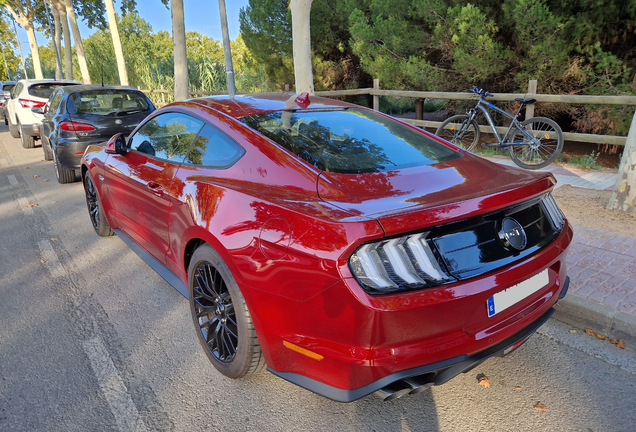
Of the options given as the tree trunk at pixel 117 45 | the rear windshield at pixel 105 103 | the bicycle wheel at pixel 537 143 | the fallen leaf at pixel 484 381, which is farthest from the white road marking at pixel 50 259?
the tree trunk at pixel 117 45

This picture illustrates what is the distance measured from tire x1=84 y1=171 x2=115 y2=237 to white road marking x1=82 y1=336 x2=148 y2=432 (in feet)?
6.81

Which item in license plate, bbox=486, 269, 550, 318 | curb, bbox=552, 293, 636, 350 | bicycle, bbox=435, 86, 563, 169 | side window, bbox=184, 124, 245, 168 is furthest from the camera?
bicycle, bbox=435, 86, 563, 169

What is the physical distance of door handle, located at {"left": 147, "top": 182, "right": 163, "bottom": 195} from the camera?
10.4ft

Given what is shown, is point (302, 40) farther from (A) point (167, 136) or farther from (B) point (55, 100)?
(A) point (167, 136)

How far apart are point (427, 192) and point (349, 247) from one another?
21.4 inches

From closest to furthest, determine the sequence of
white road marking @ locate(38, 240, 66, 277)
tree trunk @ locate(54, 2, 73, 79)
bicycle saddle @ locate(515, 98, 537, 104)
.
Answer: white road marking @ locate(38, 240, 66, 277) < bicycle saddle @ locate(515, 98, 537, 104) < tree trunk @ locate(54, 2, 73, 79)

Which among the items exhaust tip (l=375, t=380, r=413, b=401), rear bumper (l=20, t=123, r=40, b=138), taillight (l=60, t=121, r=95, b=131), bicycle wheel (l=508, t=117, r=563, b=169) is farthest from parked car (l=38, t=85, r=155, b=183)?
exhaust tip (l=375, t=380, r=413, b=401)

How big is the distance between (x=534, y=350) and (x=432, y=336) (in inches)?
55.7

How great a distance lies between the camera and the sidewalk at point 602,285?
9.92 feet

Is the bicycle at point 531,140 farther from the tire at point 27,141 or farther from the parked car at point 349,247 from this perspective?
the tire at point 27,141

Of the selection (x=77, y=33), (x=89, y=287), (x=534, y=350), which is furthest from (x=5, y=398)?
(x=77, y=33)

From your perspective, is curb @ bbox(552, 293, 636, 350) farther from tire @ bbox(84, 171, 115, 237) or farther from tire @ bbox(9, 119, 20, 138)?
tire @ bbox(9, 119, 20, 138)

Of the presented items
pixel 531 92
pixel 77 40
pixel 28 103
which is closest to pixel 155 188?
pixel 531 92

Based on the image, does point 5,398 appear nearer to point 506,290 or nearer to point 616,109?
point 506,290
